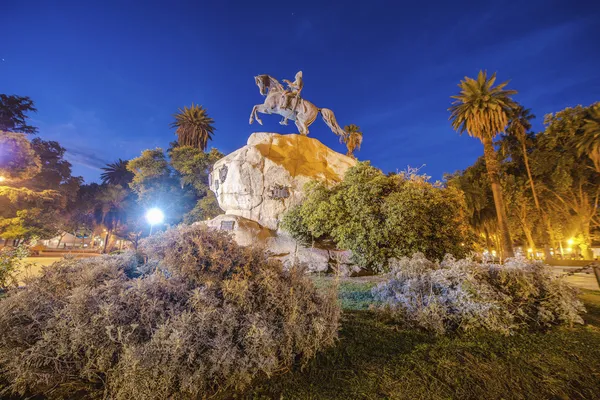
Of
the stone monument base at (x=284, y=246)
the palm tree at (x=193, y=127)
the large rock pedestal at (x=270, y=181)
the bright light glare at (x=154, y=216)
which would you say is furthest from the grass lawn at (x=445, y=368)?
the palm tree at (x=193, y=127)

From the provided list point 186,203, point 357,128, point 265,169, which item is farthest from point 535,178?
point 186,203

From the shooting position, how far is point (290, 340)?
3.31 meters

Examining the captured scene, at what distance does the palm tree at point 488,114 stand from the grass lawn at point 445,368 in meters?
19.5

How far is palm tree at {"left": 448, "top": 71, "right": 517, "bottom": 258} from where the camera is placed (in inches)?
821

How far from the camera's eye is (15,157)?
52.4 feet

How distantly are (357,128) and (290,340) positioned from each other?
89.5 feet

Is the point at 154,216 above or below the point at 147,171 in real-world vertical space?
below

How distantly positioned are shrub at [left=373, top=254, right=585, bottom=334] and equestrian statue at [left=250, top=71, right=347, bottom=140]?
1409 centimetres

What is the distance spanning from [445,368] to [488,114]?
80.5 ft

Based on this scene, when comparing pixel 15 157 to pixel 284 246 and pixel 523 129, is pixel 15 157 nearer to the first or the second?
pixel 284 246

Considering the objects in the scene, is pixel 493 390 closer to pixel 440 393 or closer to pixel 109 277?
pixel 440 393

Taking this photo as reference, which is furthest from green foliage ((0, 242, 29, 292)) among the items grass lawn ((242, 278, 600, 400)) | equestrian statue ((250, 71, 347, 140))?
equestrian statue ((250, 71, 347, 140))

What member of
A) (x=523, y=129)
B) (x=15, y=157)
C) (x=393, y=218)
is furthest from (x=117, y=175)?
(x=523, y=129)

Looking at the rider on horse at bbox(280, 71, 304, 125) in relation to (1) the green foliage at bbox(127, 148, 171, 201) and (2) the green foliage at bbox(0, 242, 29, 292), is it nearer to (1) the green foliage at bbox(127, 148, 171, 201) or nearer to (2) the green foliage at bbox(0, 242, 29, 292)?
(2) the green foliage at bbox(0, 242, 29, 292)
